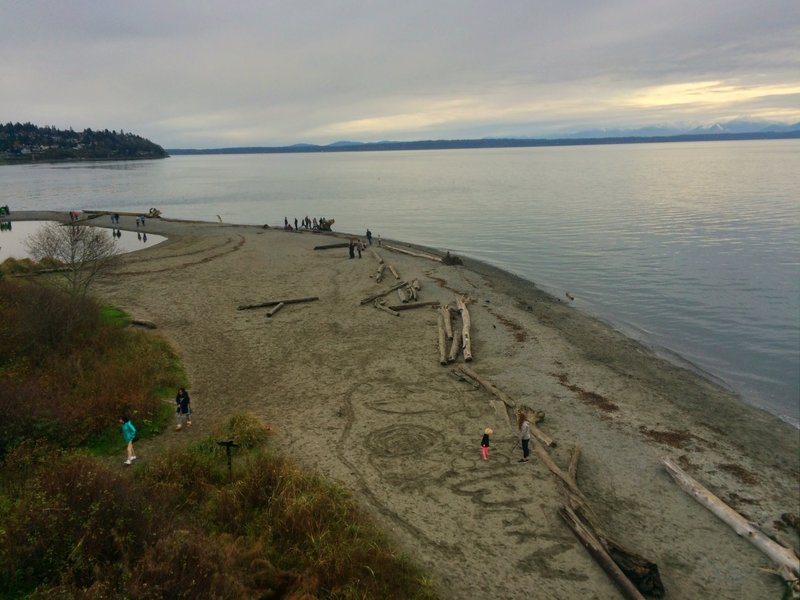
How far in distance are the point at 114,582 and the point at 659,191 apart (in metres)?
104

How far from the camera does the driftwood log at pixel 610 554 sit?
1055 centimetres

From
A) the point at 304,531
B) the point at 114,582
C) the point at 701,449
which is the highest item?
the point at 114,582

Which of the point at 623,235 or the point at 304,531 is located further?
the point at 623,235

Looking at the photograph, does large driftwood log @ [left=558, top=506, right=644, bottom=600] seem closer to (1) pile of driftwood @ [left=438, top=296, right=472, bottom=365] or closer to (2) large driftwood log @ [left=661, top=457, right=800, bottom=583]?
(2) large driftwood log @ [left=661, top=457, right=800, bottom=583]

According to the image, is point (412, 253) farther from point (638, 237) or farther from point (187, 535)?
point (187, 535)

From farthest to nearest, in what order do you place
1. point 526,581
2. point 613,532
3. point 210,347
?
point 210,347
point 613,532
point 526,581

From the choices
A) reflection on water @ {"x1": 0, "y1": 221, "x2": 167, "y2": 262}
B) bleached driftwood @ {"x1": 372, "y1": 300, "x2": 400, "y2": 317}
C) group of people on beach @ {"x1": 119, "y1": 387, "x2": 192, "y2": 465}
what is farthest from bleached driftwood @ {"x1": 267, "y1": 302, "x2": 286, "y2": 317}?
reflection on water @ {"x1": 0, "y1": 221, "x2": 167, "y2": 262}

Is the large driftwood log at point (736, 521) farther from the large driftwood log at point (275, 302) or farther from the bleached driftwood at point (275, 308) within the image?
the large driftwood log at point (275, 302)

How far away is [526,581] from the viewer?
35.1ft

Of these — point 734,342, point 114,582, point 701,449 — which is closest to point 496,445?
point 701,449

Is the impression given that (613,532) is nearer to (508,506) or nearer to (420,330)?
(508,506)

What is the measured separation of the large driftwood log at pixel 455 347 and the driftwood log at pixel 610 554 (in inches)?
359

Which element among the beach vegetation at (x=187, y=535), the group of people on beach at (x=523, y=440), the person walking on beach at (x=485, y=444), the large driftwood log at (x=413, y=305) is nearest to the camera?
the beach vegetation at (x=187, y=535)

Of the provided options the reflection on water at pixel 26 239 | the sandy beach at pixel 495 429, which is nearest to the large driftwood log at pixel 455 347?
the sandy beach at pixel 495 429
